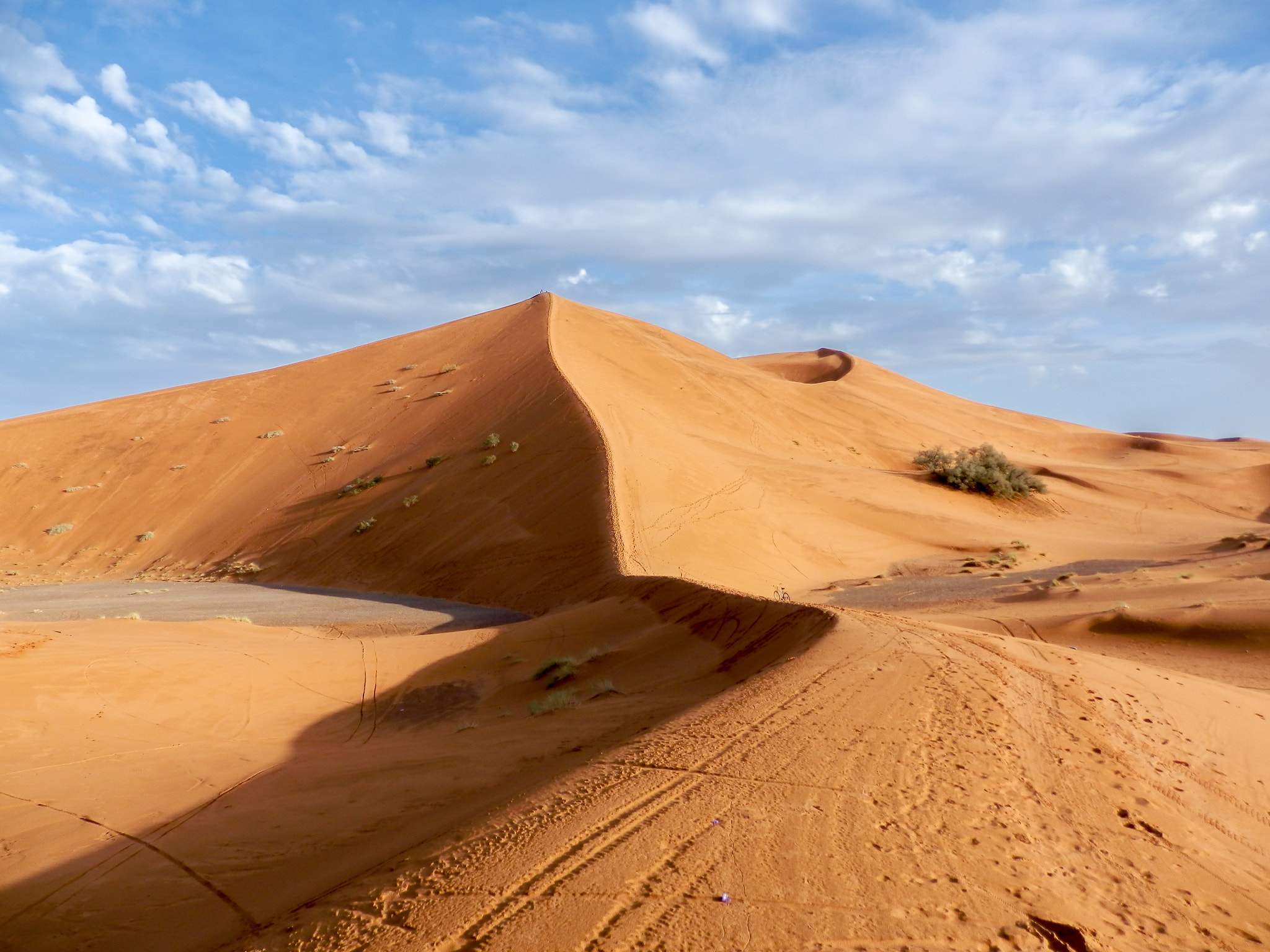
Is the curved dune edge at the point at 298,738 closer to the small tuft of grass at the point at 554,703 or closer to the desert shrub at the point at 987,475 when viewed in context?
the small tuft of grass at the point at 554,703

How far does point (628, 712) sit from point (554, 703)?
5.67 feet

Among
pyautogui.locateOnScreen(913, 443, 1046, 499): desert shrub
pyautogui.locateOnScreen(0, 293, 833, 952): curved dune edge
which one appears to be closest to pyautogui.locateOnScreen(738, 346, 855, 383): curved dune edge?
pyautogui.locateOnScreen(913, 443, 1046, 499): desert shrub

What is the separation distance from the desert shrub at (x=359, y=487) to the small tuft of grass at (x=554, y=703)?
58.5ft

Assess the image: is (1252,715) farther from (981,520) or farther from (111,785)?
(981,520)

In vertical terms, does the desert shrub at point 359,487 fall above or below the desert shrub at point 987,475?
below

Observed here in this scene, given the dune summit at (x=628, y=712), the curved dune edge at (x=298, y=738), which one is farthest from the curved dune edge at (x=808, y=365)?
the curved dune edge at (x=298, y=738)

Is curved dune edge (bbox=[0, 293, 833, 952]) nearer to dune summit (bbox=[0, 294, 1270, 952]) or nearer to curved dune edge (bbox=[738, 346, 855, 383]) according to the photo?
dune summit (bbox=[0, 294, 1270, 952])

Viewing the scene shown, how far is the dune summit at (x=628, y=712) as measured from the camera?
387 centimetres

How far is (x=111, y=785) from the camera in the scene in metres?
7.18

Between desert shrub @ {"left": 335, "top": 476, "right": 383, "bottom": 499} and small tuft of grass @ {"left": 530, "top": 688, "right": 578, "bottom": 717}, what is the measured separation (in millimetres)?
17840

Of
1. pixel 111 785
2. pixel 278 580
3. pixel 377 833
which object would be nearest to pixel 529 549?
pixel 278 580

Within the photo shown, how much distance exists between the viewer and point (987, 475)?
93.2ft

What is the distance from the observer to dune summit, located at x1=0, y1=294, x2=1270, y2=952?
12.7ft

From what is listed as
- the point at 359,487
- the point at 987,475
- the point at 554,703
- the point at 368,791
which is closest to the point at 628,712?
the point at 554,703
